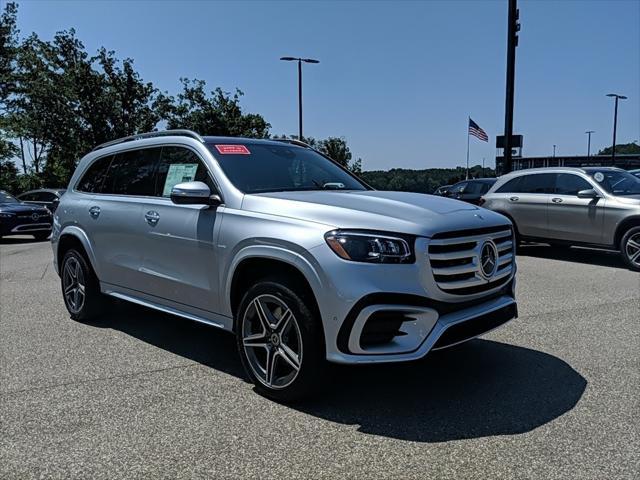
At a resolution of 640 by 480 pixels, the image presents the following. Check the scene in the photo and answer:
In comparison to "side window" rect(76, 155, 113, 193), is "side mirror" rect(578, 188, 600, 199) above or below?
below

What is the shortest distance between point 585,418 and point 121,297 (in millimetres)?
4009

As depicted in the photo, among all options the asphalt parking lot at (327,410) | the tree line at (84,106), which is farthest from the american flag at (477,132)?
the asphalt parking lot at (327,410)

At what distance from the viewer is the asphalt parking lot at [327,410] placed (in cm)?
289

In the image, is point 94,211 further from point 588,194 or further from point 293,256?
point 588,194

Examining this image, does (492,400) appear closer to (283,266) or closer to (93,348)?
(283,266)

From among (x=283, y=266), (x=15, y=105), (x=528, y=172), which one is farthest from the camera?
(x=15, y=105)

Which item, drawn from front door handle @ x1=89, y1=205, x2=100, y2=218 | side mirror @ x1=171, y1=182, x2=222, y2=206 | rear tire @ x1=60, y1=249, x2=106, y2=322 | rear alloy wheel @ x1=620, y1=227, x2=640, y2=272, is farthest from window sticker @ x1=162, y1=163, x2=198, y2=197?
rear alloy wheel @ x1=620, y1=227, x2=640, y2=272

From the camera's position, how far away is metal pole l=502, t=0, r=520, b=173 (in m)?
13.7

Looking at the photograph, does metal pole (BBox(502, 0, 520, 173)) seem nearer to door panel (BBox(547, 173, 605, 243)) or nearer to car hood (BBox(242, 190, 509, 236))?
door panel (BBox(547, 173, 605, 243))

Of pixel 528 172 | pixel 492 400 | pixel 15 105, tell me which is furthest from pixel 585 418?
pixel 15 105

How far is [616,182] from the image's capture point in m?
9.71

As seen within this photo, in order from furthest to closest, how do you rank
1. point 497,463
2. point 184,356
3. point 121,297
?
point 121,297
point 184,356
point 497,463

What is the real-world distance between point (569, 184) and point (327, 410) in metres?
8.23

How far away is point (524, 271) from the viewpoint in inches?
351
